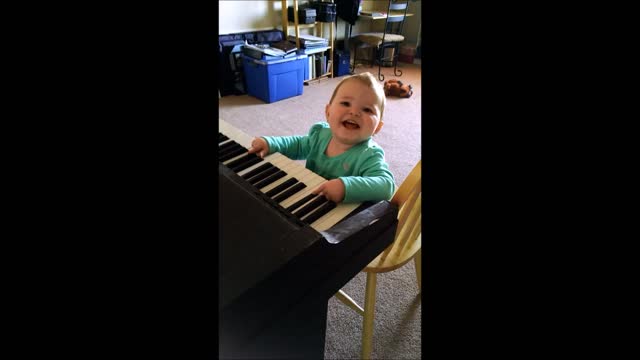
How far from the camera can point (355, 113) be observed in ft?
3.49

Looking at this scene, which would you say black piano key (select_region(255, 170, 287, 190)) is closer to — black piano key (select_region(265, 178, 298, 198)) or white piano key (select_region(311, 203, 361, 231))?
black piano key (select_region(265, 178, 298, 198))

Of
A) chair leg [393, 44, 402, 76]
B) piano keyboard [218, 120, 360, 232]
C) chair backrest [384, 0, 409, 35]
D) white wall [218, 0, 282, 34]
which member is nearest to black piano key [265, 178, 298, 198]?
piano keyboard [218, 120, 360, 232]

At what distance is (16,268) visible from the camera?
0.48ft

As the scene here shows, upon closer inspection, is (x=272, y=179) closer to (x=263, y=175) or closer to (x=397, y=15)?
(x=263, y=175)

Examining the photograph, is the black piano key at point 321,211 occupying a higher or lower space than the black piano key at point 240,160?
lower

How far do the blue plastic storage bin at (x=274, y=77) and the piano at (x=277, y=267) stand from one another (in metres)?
2.91

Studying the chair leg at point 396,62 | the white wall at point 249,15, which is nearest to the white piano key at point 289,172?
the white wall at point 249,15

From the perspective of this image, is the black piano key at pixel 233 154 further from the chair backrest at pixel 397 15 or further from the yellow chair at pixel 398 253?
the chair backrest at pixel 397 15

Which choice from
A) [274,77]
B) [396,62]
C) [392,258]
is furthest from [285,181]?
[396,62]

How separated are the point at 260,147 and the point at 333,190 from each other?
0.28 metres

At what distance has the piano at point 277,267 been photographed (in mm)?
299
